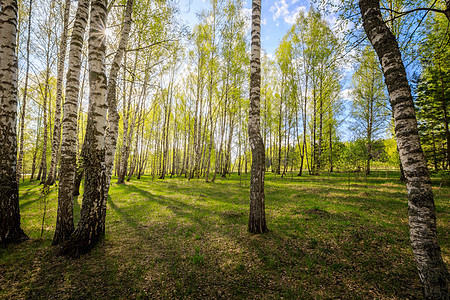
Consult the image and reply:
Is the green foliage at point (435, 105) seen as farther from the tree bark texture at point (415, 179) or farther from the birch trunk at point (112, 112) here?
the birch trunk at point (112, 112)

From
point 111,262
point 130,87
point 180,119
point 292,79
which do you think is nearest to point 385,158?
point 292,79

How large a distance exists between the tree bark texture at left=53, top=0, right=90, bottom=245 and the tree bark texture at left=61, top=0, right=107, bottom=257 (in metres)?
0.56

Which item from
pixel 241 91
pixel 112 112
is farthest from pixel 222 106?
pixel 112 112

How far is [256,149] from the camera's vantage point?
5.04 metres

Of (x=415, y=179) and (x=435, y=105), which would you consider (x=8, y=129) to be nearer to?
(x=415, y=179)

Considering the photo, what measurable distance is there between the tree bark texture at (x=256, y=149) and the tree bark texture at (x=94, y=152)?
13.3 ft

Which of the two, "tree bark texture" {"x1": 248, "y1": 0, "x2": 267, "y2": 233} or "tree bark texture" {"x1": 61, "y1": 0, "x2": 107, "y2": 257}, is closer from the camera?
"tree bark texture" {"x1": 61, "y1": 0, "x2": 107, "y2": 257}

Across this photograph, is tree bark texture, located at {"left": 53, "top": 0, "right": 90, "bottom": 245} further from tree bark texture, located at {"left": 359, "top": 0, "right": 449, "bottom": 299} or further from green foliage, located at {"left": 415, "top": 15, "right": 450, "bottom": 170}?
green foliage, located at {"left": 415, "top": 15, "right": 450, "bottom": 170}

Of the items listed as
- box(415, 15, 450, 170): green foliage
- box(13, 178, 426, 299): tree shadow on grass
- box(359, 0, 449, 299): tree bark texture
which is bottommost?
box(13, 178, 426, 299): tree shadow on grass

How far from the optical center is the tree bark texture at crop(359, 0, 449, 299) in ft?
8.18

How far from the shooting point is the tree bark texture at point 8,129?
3961 mm

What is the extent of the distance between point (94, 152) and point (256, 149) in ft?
14.1

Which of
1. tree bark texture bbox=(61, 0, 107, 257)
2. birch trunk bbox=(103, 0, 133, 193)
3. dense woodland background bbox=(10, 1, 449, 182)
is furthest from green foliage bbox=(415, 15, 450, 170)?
tree bark texture bbox=(61, 0, 107, 257)

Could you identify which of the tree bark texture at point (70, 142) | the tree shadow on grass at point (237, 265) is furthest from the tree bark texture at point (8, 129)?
the tree shadow on grass at point (237, 265)
